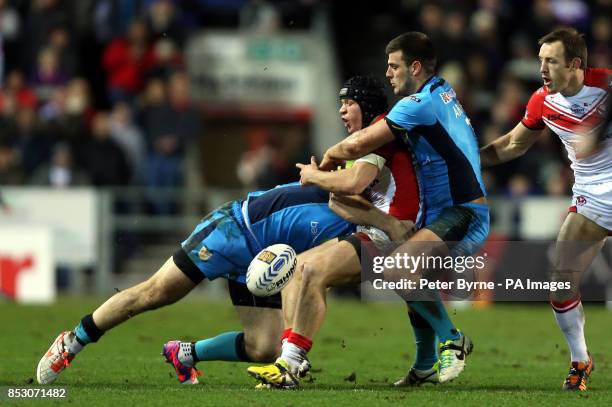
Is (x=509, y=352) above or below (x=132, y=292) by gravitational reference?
below

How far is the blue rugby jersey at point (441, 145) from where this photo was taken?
9.34m


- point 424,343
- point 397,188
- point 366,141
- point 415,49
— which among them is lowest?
point 424,343

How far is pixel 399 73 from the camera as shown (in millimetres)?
9570

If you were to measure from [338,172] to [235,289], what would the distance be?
1269mm

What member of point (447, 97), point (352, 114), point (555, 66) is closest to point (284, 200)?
point (352, 114)

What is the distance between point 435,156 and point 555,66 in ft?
3.65

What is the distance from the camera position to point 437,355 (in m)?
10.0

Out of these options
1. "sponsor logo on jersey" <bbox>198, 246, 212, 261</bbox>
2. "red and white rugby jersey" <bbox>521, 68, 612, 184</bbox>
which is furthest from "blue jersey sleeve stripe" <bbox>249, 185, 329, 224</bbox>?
"red and white rugby jersey" <bbox>521, 68, 612, 184</bbox>

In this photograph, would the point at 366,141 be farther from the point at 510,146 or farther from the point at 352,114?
the point at 510,146

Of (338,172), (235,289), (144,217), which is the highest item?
(338,172)

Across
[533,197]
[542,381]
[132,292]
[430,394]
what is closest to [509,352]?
[542,381]

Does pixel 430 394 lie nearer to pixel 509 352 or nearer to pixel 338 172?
pixel 338 172

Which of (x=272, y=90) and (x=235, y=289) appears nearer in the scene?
(x=235, y=289)

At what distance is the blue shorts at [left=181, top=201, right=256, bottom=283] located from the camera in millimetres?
9609
